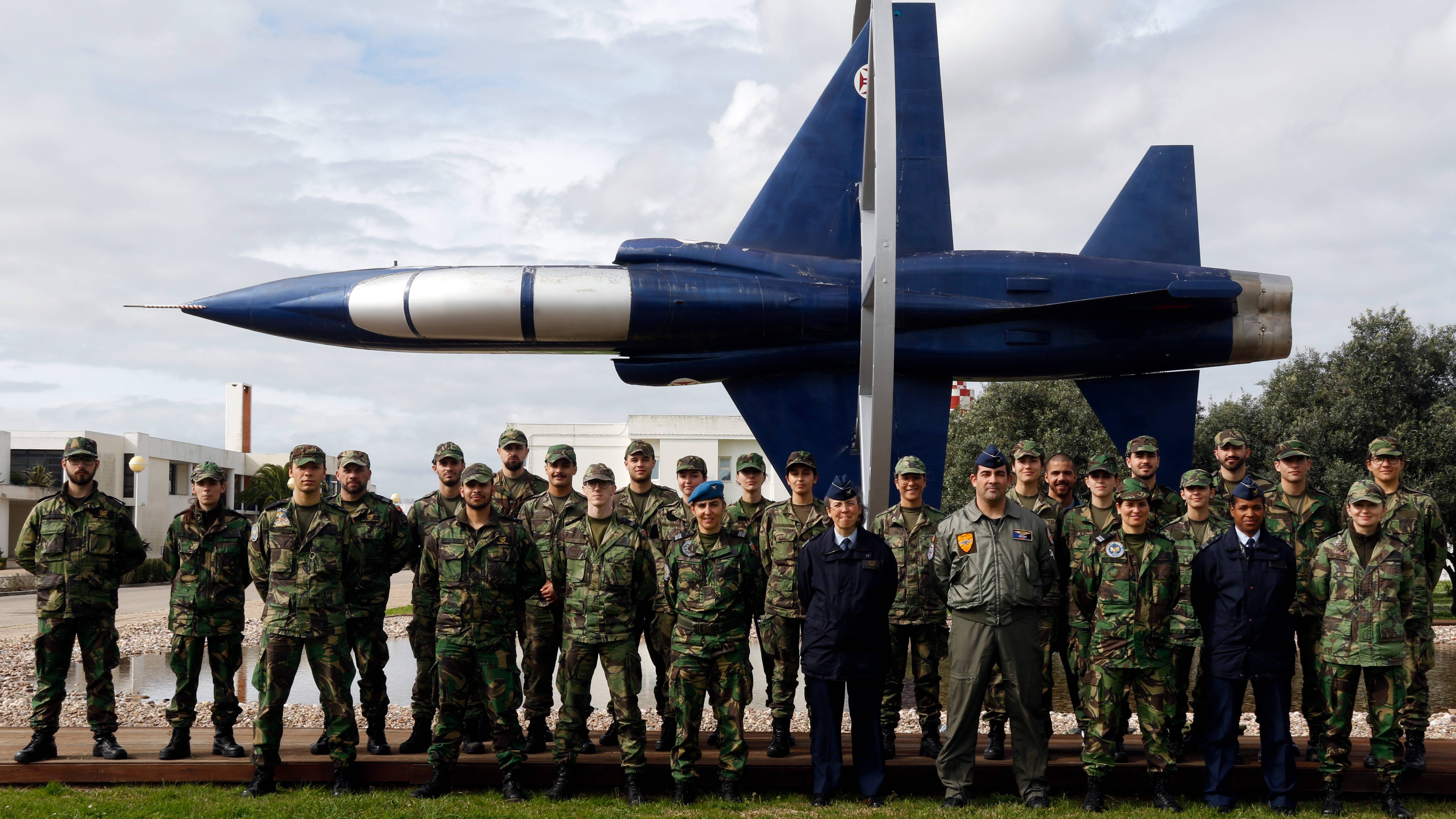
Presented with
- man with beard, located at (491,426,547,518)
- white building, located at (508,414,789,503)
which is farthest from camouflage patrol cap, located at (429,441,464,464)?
white building, located at (508,414,789,503)

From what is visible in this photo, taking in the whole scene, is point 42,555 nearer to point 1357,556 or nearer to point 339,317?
point 339,317

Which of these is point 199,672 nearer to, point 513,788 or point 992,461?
point 513,788

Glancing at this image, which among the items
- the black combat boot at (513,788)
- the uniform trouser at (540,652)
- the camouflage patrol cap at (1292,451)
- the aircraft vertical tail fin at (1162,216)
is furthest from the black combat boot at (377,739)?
the aircraft vertical tail fin at (1162,216)

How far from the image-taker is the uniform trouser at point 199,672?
566 centimetres

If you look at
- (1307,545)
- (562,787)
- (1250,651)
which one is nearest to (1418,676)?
(1307,545)

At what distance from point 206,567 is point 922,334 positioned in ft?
18.0

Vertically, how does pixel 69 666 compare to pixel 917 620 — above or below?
below

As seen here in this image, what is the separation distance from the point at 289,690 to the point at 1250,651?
16.3 ft

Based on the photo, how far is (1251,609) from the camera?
5.00 meters

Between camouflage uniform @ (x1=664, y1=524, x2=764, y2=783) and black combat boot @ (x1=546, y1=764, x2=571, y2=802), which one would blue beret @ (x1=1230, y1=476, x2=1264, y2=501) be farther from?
black combat boot @ (x1=546, y1=764, x2=571, y2=802)

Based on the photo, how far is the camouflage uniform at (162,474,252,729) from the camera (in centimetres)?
571

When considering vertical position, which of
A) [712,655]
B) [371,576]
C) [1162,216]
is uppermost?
[1162,216]

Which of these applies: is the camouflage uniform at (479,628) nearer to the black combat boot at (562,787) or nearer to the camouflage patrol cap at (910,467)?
the black combat boot at (562,787)

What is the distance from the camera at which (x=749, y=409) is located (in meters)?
8.45
